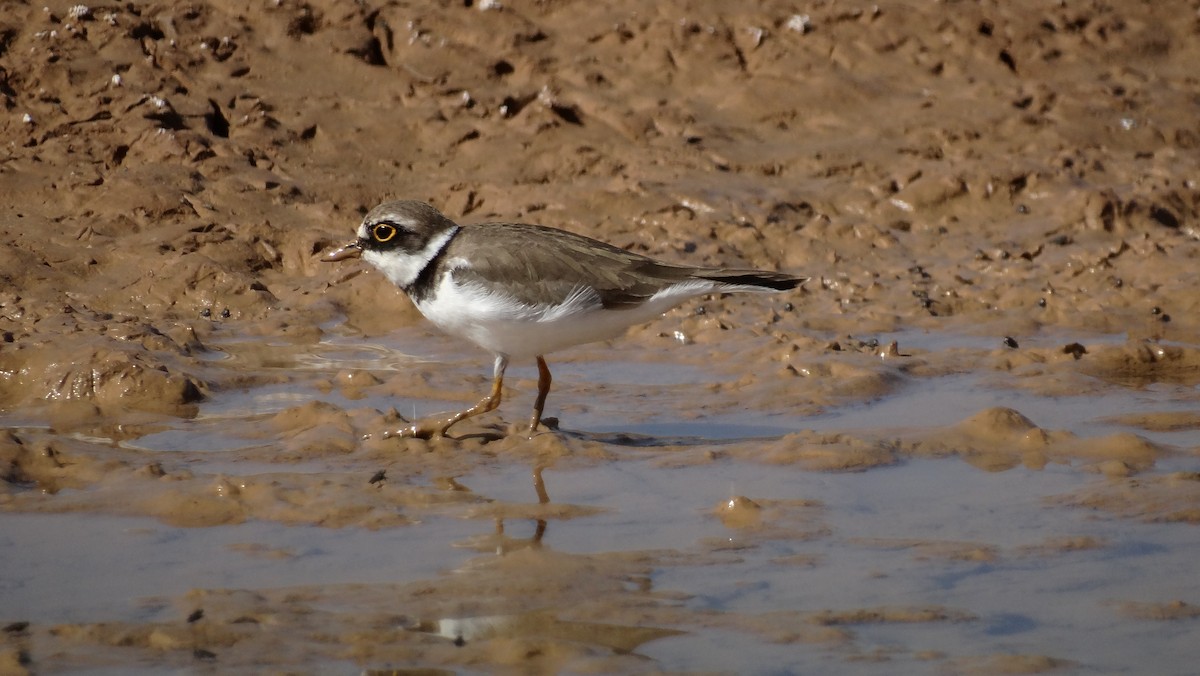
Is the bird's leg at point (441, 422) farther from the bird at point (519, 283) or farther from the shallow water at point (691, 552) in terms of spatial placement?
the shallow water at point (691, 552)

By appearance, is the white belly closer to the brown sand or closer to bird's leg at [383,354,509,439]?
bird's leg at [383,354,509,439]

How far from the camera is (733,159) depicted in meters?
11.1

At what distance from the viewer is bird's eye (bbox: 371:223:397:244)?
741 centimetres

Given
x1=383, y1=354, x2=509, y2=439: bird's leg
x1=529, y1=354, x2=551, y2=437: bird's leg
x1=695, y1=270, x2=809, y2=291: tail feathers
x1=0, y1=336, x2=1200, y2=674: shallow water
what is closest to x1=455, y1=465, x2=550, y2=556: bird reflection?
→ x1=0, y1=336, x2=1200, y2=674: shallow water

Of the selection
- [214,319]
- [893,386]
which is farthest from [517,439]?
[214,319]

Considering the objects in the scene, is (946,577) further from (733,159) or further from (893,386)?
(733,159)

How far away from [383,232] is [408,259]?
0.69 ft

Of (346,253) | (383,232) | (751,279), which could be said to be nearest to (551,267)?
(383,232)

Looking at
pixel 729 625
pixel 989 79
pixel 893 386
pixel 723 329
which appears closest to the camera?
pixel 729 625

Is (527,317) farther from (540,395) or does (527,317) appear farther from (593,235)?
(593,235)

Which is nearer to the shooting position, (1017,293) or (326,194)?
(1017,293)

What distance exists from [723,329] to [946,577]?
159 inches

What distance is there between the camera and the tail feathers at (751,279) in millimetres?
7352

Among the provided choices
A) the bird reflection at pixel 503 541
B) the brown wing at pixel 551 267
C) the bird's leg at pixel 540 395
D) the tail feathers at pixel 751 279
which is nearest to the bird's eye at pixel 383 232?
the brown wing at pixel 551 267
